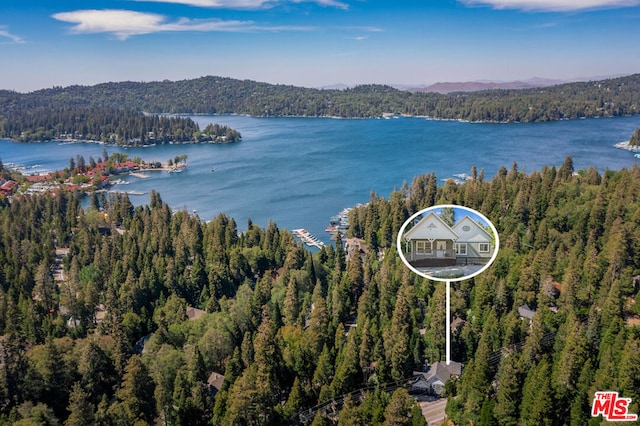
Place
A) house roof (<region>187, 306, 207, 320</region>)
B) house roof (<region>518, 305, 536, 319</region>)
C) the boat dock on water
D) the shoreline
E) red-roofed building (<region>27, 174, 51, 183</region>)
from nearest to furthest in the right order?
house roof (<region>518, 305, 536, 319</region>)
house roof (<region>187, 306, 207, 320</region>)
the boat dock on water
red-roofed building (<region>27, 174, 51, 183</region>)
the shoreline

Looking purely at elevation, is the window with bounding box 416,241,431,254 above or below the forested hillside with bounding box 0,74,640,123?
below

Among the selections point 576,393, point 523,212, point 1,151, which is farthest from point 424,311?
point 1,151

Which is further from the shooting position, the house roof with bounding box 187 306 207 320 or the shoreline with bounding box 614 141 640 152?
the shoreline with bounding box 614 141 640 152

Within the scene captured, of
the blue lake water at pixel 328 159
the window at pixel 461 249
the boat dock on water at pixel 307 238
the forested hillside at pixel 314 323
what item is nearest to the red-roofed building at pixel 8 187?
the blue lake water at pixel 328 159

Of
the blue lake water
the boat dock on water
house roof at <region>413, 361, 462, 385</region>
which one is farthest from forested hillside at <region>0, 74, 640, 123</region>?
house roof at <region>413, 361, 462, 385</region>

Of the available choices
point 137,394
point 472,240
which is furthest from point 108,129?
point 472,240

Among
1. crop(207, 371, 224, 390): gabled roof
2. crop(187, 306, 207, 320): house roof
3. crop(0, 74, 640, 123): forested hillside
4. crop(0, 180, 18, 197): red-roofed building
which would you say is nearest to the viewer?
crop(207, 371, 224, 390): gabled roof

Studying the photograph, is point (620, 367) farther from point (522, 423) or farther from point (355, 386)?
point (355, 386)

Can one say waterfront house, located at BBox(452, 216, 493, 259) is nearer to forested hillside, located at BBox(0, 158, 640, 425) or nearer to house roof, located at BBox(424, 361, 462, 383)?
forested hillside, located at BBox(0, 158, 640, 425)
